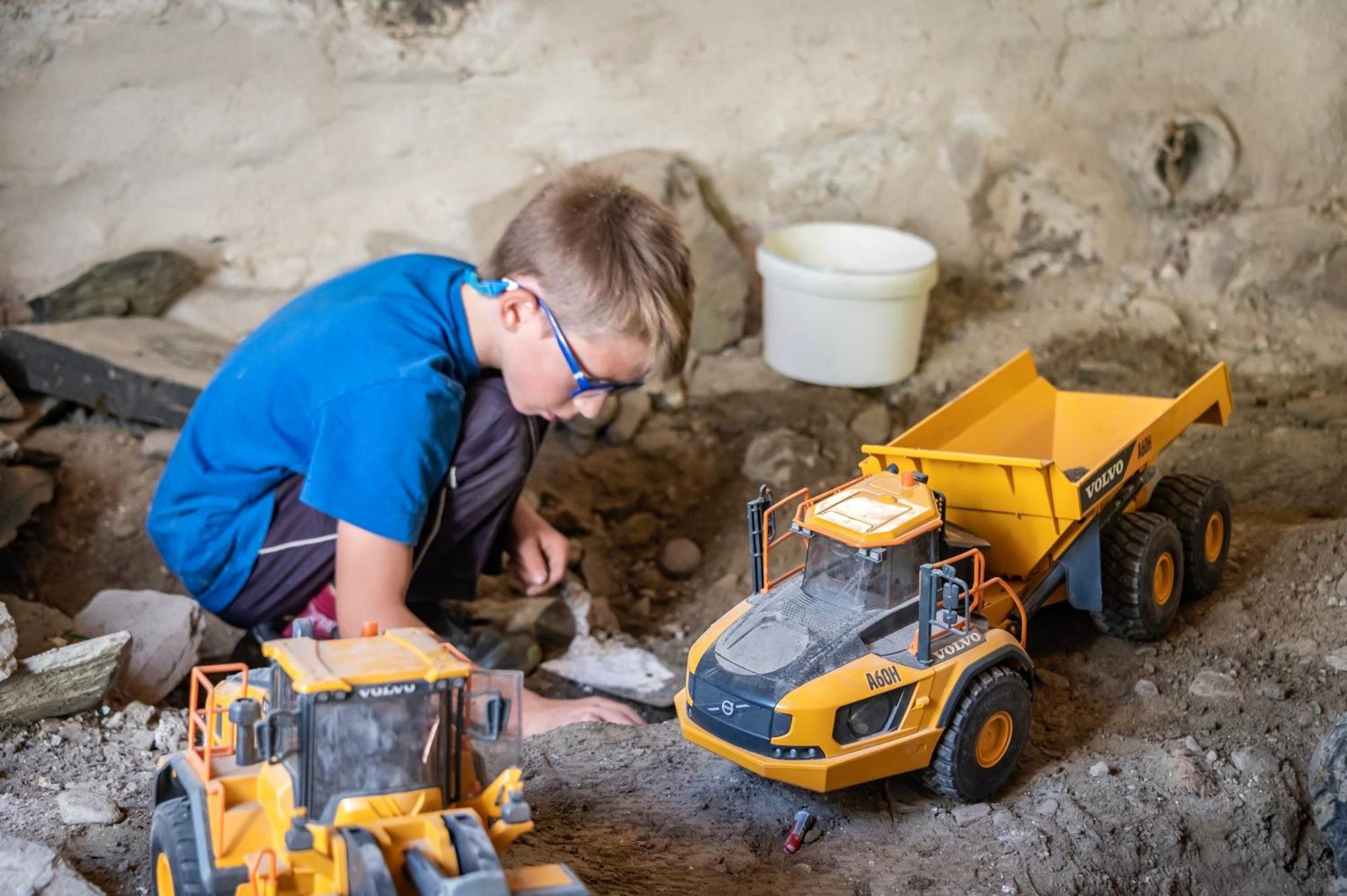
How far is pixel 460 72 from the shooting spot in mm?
4059

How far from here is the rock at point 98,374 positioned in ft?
11.4

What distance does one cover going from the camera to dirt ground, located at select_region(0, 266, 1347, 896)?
2092 mm

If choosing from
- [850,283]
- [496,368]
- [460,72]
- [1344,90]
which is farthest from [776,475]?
[1344,90]

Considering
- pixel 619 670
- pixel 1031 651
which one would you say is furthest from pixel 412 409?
pixel 1031 651

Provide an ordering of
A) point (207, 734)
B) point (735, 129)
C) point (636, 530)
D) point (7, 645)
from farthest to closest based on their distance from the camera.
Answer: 1. point (735, 129)
2. point (636, 530)
3. point (7, 645)
4. point (207, 734)

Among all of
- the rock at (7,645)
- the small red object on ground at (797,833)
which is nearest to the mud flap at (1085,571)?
the small red object on ground at (797,833)

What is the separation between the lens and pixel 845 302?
3.90 m

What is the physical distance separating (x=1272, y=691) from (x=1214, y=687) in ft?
0.34

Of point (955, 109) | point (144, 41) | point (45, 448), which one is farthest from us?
point (955, 109)

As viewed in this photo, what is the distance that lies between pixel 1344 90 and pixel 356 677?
12.8ft

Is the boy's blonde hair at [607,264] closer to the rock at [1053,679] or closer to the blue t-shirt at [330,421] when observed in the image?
the blue t-shirt at [330,421]

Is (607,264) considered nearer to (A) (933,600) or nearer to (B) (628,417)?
(A) (933,600)

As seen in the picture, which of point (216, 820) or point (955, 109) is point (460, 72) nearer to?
point (955, 109)

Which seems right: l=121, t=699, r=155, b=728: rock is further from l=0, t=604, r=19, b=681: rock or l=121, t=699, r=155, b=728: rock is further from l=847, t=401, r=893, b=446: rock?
l=847, t=401, r=893, b=446: rock
